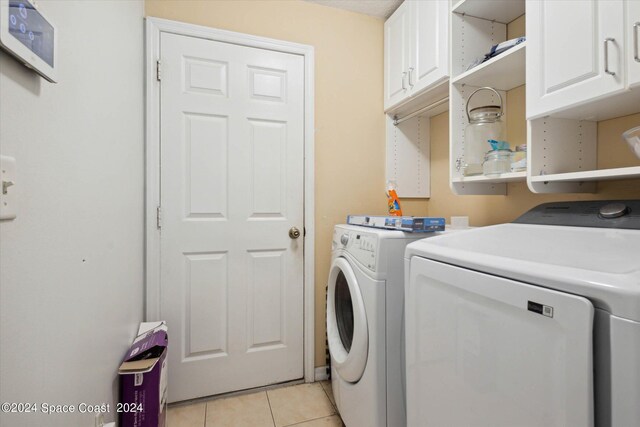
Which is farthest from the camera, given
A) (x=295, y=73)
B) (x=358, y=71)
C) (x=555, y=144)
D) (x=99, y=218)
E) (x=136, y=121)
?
(x=358, y=71)

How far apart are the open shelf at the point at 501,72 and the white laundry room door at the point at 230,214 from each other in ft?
3.22

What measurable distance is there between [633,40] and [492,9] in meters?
0.80

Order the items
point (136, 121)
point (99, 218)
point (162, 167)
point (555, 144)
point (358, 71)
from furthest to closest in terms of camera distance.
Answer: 1. point (358, 71)
2. point (162, 167)
3. point (136, 121)
4. point (555, 144)
5. point (99, 218)

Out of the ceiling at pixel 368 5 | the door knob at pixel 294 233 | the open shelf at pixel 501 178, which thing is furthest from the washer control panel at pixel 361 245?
the ceiling at pixel 368 5

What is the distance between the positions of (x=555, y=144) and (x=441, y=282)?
77 cm

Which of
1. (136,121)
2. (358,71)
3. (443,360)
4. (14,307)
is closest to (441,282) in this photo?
(443,360)

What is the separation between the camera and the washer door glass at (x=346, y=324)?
1.26 m

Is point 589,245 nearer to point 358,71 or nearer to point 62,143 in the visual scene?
point 62,143

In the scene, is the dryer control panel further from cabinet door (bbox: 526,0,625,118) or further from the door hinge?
the door hinge

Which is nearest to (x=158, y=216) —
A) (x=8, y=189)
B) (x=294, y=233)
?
(x=294, y=233)

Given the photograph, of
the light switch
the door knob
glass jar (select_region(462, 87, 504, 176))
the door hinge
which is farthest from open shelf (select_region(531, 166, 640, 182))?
the door hinge

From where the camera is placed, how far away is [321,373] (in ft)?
6.39

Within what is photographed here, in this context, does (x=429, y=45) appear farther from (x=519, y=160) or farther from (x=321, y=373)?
(x=321, y=373)

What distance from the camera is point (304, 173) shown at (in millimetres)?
1916
